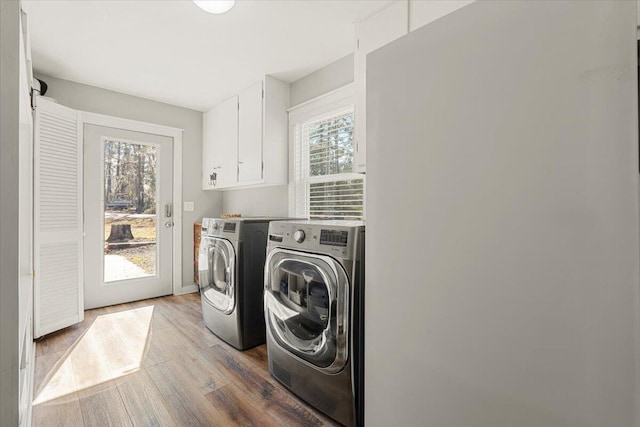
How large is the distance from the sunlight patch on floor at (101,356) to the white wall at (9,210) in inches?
57.1

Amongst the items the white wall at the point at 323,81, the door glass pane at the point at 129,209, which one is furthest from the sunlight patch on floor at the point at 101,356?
the white wall at the point at 323,81

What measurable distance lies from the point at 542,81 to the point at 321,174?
2.19 m

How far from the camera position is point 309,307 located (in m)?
1.67

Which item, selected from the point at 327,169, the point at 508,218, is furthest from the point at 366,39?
the point at 508,218

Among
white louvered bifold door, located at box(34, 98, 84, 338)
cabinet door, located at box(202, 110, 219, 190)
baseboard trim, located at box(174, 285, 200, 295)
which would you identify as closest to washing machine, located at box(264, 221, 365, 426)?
white louvered bifold door, located at box(34, 98, 84, 338)

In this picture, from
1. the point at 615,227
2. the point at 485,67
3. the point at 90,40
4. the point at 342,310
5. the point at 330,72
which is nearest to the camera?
the point at 615,227

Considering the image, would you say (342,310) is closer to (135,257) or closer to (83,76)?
(135,257)

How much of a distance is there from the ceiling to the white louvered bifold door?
0.56 m

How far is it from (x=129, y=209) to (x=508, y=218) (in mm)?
3791

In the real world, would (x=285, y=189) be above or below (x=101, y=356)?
above

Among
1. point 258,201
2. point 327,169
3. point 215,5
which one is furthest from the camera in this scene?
point 258,201

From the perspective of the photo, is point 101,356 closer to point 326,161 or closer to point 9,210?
point 9,210

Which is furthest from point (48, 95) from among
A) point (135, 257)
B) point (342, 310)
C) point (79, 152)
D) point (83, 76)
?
point (342, 310)

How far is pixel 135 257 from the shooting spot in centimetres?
348
